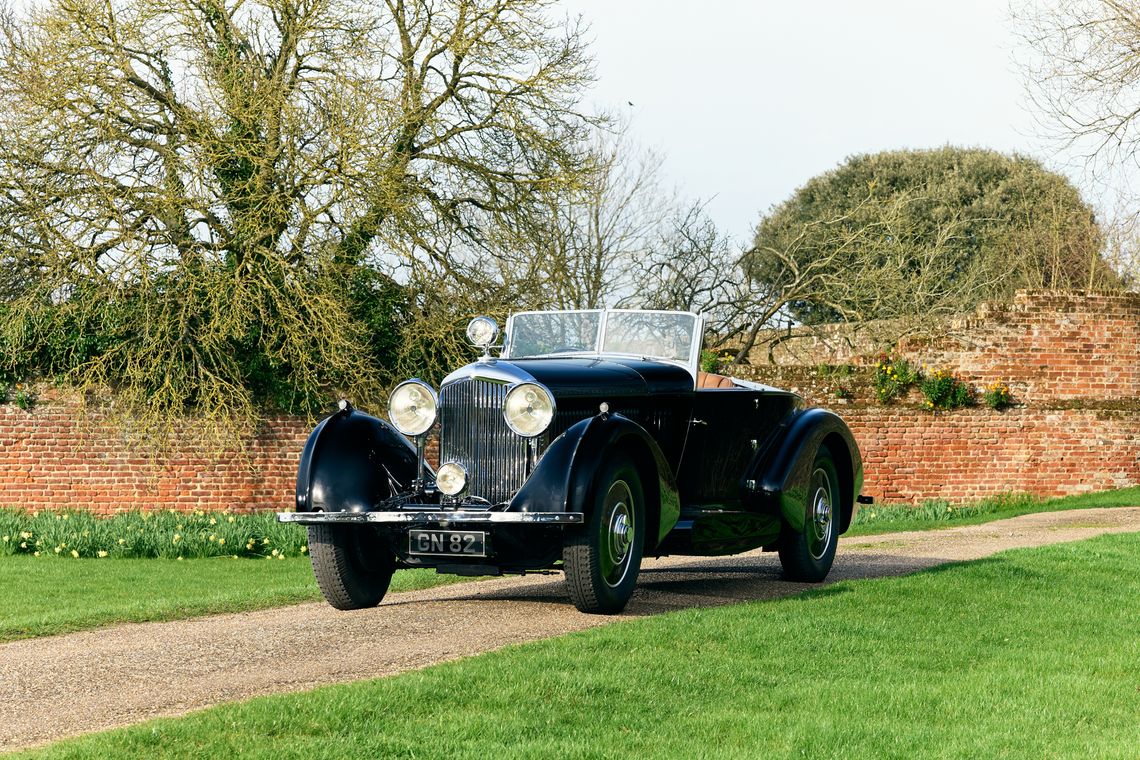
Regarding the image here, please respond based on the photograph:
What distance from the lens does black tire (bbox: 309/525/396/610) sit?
8461 mm

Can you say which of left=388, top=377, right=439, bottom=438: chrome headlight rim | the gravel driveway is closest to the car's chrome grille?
left=388, top=377, right=439, bottom=438: chrome headlight rim

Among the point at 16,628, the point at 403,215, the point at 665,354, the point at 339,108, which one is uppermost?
the point at 339,108

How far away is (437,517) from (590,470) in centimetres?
94

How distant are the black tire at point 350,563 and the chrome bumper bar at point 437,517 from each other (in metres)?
0.21

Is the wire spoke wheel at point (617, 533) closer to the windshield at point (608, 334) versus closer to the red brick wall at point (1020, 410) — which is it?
the windshield at point (608, 334)

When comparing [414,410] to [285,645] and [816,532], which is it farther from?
[816,532]

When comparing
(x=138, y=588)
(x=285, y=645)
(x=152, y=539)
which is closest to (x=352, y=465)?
(x=285, y=645)

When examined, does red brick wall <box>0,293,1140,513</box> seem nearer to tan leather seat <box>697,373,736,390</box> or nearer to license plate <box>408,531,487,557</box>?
tan leather seat <box>697,373,736,390</box>

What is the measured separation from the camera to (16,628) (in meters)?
8.51

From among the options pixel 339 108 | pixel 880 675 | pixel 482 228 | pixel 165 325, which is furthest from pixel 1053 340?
pixel 880 675

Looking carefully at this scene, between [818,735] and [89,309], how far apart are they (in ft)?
54.4

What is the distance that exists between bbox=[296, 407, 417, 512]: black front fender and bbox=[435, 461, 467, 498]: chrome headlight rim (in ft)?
1.77

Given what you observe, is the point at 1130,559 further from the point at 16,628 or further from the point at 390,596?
the point at 16,628

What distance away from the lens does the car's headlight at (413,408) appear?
8219mm
